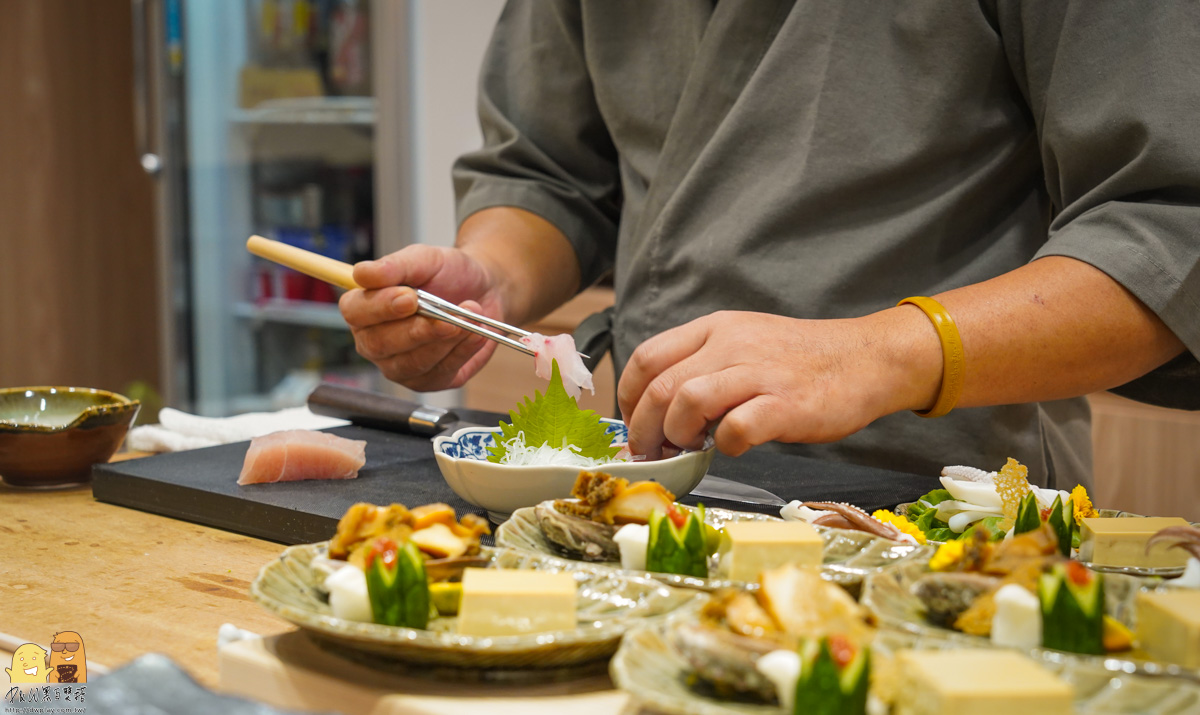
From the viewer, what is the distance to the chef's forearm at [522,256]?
1.55 m

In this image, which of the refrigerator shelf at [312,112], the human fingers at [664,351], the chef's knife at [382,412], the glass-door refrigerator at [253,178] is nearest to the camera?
the human fingers at [664,351]

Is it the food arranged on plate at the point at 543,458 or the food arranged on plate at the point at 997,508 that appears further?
the food arranged on plate at the point at 543,458

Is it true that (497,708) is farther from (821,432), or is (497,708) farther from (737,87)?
(737,87)

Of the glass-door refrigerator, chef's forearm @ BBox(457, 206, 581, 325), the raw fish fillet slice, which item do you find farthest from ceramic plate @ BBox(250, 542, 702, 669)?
the glass-door refrigerator

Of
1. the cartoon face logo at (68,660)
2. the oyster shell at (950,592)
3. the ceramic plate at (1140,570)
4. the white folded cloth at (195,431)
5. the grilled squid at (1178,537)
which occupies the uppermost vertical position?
the oyster shell at (950,592)

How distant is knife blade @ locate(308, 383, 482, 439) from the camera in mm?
1308

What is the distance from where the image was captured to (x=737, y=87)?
1.36 m

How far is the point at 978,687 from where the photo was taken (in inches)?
17.1

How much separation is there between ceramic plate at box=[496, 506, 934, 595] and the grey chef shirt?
1.62ft

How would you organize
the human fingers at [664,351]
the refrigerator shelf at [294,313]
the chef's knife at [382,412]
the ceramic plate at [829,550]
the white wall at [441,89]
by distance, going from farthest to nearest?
the refrigerator shelf at [294,313] → the white wall at [441,89] → the chef's knife at [382,412] → the human fingers at [664,351] → the ceramic plate at [829,550]

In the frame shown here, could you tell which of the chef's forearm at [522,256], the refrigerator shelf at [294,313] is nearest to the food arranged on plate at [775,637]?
the chef's forearm at [522,256]

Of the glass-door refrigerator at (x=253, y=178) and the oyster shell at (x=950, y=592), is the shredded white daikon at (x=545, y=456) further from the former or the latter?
the glass-door refrigerator at (x=253, y=178)

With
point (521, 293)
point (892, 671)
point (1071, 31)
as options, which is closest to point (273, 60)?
point (521, 293)

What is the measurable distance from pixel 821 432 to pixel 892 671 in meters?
0.47
